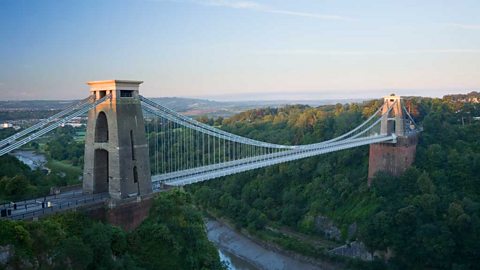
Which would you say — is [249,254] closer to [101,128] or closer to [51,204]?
[101,128]

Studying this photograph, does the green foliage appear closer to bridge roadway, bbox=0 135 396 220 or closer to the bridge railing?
the bridge railing

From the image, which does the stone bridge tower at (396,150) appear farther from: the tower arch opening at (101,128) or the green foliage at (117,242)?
the tower arch opening at (101,128)

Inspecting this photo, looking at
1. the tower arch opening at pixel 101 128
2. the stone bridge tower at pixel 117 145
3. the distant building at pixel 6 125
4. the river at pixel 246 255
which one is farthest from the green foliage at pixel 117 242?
the distant building at pixel 6 125

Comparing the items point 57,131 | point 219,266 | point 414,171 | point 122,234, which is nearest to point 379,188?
point 414,171

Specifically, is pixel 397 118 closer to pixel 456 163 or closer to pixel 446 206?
pixel 456 163

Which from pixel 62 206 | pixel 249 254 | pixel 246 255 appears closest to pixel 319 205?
pixel 249 254
